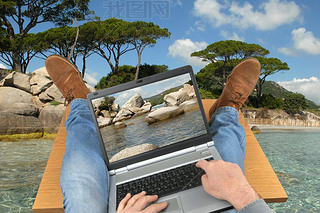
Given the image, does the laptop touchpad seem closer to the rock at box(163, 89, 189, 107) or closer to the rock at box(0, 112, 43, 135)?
the rock at box(163, 89, 189, 107)

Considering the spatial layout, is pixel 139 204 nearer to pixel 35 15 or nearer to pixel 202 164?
pixel 202 164

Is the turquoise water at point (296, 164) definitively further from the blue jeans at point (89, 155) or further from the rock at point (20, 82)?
the rock at point (20, 82)

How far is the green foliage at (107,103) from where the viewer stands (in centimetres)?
135

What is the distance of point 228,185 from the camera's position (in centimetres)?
98

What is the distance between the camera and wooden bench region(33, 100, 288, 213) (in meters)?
1.54

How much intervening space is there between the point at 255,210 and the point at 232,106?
3.23 feet

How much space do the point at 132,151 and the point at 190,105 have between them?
40 cm

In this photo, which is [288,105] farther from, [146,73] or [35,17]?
[35,17]

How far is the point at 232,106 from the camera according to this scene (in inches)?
70.5

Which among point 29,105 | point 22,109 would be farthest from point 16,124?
point 29,105

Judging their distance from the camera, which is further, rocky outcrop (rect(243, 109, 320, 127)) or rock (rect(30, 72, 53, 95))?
rocky outcrop (rect(243, 109, 320, 127))

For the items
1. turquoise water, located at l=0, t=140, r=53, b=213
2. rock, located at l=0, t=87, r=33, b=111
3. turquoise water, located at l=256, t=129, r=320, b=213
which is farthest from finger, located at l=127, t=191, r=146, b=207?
rock, located at l=0, t=87, r=33, b=111

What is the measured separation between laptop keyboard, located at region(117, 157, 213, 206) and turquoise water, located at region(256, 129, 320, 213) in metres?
2.58

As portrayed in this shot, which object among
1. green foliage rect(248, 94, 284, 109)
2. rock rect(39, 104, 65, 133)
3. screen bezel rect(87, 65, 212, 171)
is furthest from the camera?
green foliage rect(248, 94, 284, 109)
